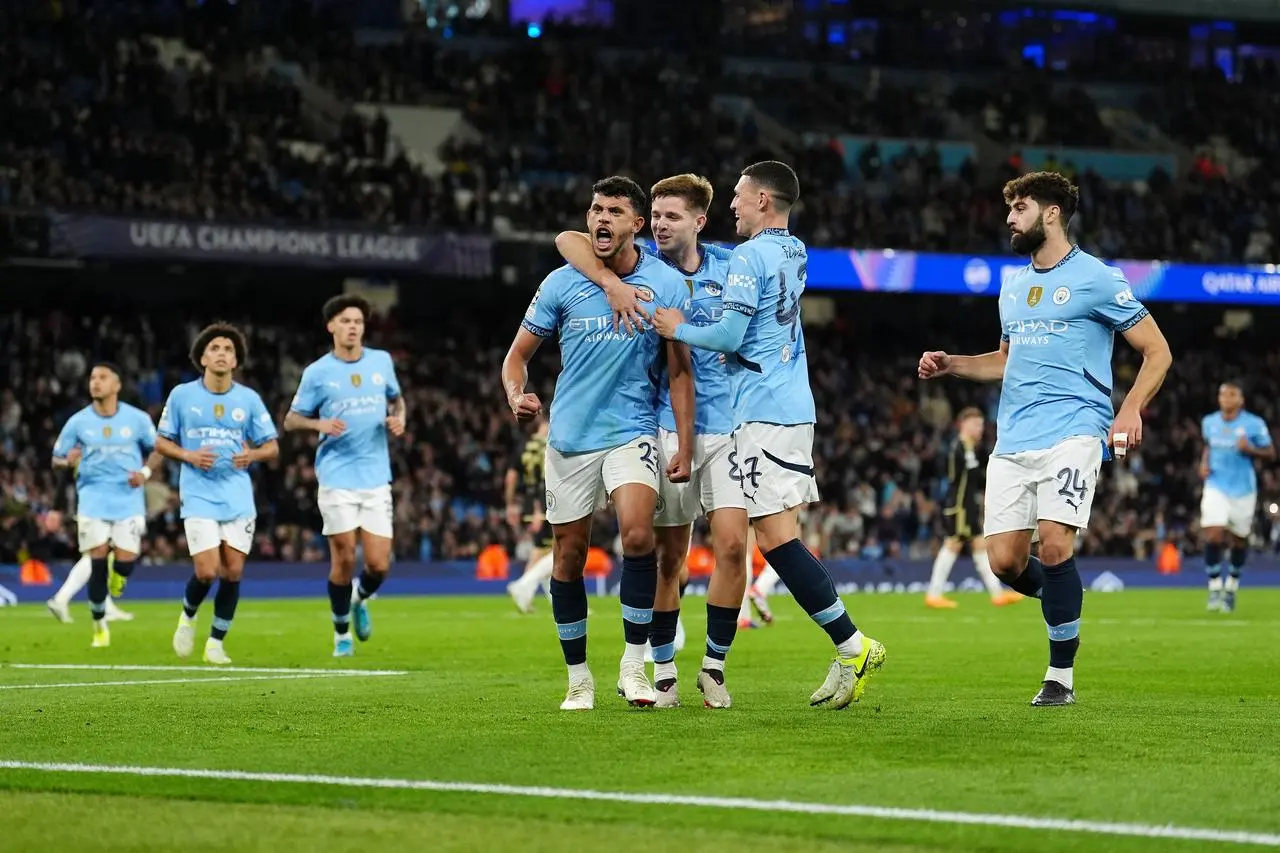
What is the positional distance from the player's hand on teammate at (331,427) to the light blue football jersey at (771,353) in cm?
531

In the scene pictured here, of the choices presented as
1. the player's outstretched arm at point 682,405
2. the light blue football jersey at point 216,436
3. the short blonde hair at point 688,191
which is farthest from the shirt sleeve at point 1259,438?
the player's outstretched arm at point 682,405

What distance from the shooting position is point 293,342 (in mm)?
36156

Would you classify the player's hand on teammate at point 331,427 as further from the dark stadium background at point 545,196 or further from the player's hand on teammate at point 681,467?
the dark stadium background at point 545,196

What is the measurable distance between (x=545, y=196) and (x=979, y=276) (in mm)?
9364

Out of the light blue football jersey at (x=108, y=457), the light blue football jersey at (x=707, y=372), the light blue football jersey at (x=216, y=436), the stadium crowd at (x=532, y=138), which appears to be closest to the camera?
the light blue football jersey at (x=707, y=372)

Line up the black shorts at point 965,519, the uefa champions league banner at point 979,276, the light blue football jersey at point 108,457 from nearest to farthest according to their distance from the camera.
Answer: the light blue football jersey at point 108,457 < the black shorts at point 965,519 < the uefa champions league banner at point 979,276

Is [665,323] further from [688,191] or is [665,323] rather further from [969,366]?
[969,366]

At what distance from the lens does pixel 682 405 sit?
911cm

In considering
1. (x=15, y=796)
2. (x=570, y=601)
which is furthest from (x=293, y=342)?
(x=15, y=796)

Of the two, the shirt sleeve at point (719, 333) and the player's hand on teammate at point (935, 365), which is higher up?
the shirt sleeve at point (719, 333)

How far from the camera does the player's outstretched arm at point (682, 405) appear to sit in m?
9.02

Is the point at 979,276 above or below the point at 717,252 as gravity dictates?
below

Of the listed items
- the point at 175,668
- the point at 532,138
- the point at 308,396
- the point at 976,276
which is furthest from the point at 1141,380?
the point at 532,138

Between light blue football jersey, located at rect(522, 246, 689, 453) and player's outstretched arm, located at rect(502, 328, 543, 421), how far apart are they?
6 centimetres
